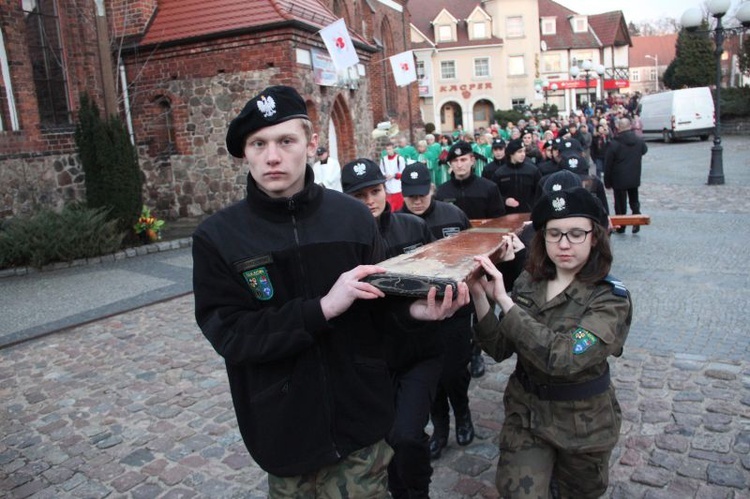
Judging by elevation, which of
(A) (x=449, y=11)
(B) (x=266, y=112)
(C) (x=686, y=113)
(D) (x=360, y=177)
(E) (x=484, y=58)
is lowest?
(D) (x=360, y=177)

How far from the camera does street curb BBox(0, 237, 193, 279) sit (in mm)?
10625

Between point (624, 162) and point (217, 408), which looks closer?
point (217, 408)

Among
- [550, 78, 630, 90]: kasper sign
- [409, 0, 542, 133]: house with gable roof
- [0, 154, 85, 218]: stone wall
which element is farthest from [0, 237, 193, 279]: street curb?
[409, 0, 542, 133]: house with gable roof

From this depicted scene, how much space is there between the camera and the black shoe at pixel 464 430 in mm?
4375

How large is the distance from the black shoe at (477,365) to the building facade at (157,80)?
32.3ft

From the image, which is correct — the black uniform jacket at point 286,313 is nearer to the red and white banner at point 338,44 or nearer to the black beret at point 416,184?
the black beret at point 416,184

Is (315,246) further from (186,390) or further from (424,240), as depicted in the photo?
(186,390)

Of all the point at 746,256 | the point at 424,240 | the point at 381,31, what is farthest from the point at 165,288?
the point at 381,31

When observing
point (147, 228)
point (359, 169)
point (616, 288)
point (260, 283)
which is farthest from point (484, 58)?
point (260, 283)

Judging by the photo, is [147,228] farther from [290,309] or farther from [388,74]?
[388,74]

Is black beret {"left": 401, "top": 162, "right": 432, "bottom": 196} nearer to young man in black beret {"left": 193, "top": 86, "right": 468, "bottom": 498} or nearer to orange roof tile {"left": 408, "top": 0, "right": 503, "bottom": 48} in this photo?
young man in black beret {"left": 193, "top": 86, "right": 468, "bottom": 498}

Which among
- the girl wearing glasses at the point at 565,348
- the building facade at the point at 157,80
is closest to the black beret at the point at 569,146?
the girl wearing glasses at the point at 565,348

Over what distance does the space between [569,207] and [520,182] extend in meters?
5.26

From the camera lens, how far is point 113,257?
11.7 m
